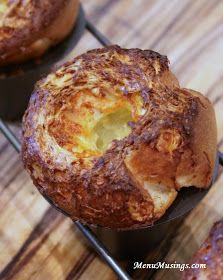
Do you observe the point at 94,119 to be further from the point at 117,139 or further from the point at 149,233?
the point at 149,233

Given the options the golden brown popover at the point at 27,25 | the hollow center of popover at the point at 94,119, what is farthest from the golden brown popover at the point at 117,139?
the golden brown popover at the point at 27,25

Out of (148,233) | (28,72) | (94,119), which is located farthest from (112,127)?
(28,72)

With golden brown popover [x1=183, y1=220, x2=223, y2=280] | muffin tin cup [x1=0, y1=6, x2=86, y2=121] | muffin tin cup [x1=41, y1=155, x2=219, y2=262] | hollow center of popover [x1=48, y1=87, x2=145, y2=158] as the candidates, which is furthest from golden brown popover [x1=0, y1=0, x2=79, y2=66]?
golden brown popover [x1=183, y1=220, x2=223, y2=280]

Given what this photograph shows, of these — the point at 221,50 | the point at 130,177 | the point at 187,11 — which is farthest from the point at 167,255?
the point at 187,11

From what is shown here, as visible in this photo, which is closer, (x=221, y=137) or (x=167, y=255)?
(x=167, y=255)

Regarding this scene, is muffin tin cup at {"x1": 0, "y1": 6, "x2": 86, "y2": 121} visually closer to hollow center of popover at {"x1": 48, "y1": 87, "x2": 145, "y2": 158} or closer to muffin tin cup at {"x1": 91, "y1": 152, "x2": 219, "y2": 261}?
hollow center of popover at {"x1": 48, "y1": 87, "x2": 145, "y2": 158}

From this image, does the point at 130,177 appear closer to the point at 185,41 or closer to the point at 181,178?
the point at 181,178

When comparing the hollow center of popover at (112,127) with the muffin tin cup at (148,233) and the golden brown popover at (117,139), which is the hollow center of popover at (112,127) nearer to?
the golden brown popover at (117,139)
